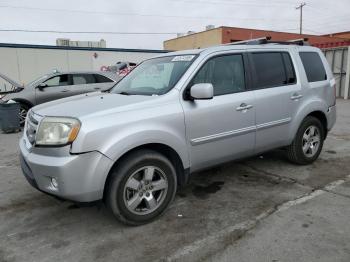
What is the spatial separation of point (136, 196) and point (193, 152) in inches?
31.7

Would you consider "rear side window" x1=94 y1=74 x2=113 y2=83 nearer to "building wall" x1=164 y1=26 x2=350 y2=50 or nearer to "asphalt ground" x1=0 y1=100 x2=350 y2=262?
"asphalt ground" x1=0 y1=100 x2=350 y2=262

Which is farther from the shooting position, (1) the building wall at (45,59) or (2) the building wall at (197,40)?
(2) the building wall at (197,40)

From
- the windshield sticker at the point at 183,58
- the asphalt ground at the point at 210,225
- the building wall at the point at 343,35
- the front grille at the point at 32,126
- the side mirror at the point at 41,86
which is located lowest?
the asphalt ground at the point at 210,225

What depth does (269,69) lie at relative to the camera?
180 inches

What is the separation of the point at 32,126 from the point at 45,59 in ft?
55.7

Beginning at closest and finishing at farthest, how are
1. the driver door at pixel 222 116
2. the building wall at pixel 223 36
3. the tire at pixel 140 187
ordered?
1. the tire at pixel 140 187
2. the driver door at pixel 222 116
3. the building wall at pixel 223 36

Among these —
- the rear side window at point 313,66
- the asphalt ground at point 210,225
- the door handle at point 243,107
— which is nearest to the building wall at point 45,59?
the rear side window at point 313,66

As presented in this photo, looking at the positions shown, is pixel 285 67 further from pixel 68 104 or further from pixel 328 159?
pixel 68 104

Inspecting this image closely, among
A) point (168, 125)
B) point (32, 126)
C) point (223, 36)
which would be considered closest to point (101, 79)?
point (32, 126)

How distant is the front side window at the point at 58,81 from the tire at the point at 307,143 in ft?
25.6

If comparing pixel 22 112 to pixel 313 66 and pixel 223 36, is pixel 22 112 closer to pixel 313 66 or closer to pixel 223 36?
pixel 313 66

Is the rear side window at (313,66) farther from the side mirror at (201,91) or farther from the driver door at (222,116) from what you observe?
the side mirror at (201,91)

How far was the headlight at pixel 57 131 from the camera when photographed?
3.01 meters

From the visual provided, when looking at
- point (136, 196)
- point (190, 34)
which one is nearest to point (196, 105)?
point (136, 196)
